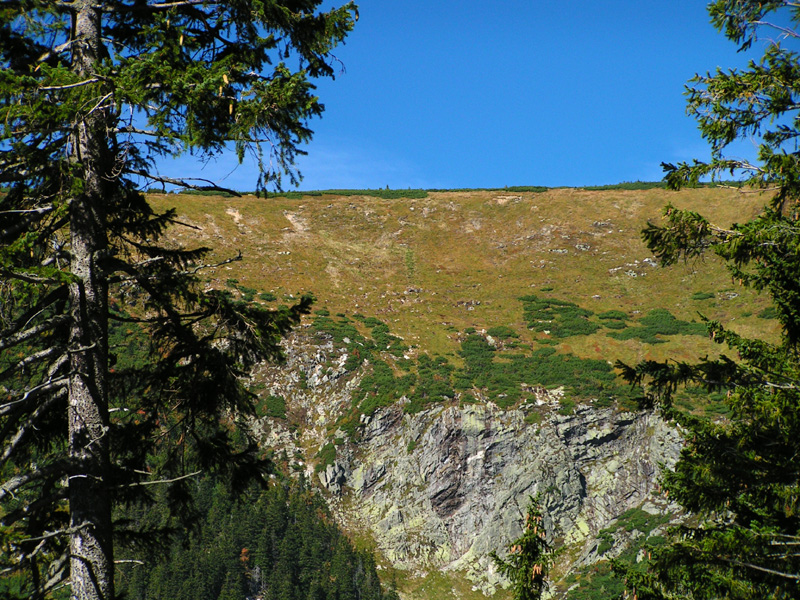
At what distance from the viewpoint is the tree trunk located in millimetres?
5184

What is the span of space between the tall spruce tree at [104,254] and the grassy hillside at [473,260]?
132ft

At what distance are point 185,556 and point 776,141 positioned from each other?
42.3 meters

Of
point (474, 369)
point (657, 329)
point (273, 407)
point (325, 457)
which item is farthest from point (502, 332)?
point (273, 407)

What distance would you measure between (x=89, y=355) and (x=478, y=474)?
118ft

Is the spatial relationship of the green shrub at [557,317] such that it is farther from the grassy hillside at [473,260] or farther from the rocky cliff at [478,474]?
the rocky cliff at [478,474]

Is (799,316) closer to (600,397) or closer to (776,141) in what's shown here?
(776,141)

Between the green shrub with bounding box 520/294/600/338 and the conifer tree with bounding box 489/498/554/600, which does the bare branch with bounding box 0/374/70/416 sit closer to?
the conifer tree with bounding box 489/498/554/600

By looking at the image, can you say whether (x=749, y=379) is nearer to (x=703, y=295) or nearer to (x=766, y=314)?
(x=766, y=314)

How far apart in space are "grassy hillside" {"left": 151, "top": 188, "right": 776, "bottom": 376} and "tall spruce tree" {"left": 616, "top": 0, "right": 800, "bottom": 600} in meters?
35.1

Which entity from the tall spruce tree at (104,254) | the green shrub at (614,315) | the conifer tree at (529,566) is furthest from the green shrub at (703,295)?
the tall spruce tree at (104,254)

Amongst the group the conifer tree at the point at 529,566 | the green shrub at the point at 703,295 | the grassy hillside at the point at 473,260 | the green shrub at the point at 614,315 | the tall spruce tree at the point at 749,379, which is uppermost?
the grassy hillside at the point at 473,260

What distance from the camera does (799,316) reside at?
27.8 feet

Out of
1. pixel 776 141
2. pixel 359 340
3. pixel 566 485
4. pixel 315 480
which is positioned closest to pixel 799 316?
pixel 776 141

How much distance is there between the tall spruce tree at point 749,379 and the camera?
25.0 ft
